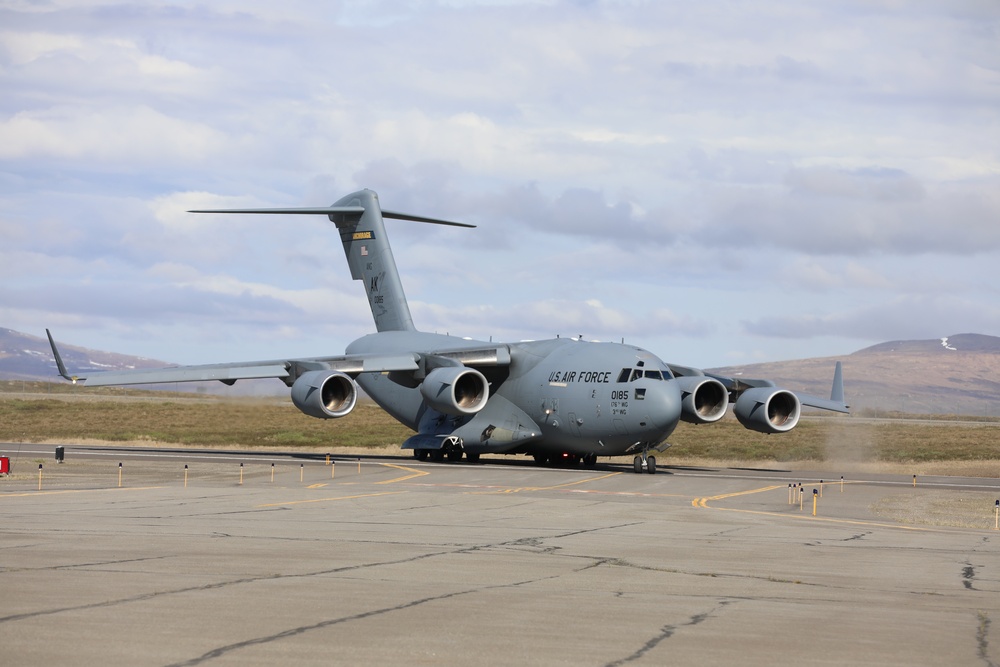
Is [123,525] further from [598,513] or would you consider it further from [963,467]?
[963,467]

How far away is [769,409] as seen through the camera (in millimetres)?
41781

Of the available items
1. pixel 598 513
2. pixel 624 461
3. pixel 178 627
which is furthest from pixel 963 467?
pixel 178 627

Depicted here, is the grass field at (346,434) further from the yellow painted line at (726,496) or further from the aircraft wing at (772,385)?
the yellow painted line at (726,496)

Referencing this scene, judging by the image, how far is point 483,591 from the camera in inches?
525

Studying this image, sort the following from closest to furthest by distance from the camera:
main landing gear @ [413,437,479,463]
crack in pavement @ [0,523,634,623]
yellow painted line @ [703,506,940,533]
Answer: crack in pavement @ [0,523,634,623], yellow painted line @ [703,506,940,533], main landing gear @ [413,437,479,463]

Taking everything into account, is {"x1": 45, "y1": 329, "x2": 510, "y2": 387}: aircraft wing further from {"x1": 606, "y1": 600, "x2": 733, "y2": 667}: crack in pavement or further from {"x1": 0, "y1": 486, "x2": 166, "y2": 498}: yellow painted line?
{"x1": 606, "y1": 600, "x2": 733, "y2": 667}: crack in pavement

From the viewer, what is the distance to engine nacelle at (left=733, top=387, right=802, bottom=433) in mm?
41594

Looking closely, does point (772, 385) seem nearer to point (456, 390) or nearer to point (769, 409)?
point (769, 409)

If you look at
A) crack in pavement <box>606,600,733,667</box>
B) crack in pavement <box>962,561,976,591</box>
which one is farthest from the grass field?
crack in pavement <box>606,600,733,667</box>

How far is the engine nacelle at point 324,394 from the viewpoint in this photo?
1588 inches

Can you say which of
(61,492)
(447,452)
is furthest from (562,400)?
(61,492)

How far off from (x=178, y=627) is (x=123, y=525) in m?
9.84

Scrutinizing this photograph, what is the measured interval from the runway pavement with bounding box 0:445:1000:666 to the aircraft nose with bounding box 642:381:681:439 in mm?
7918

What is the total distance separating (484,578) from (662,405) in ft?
78.3
